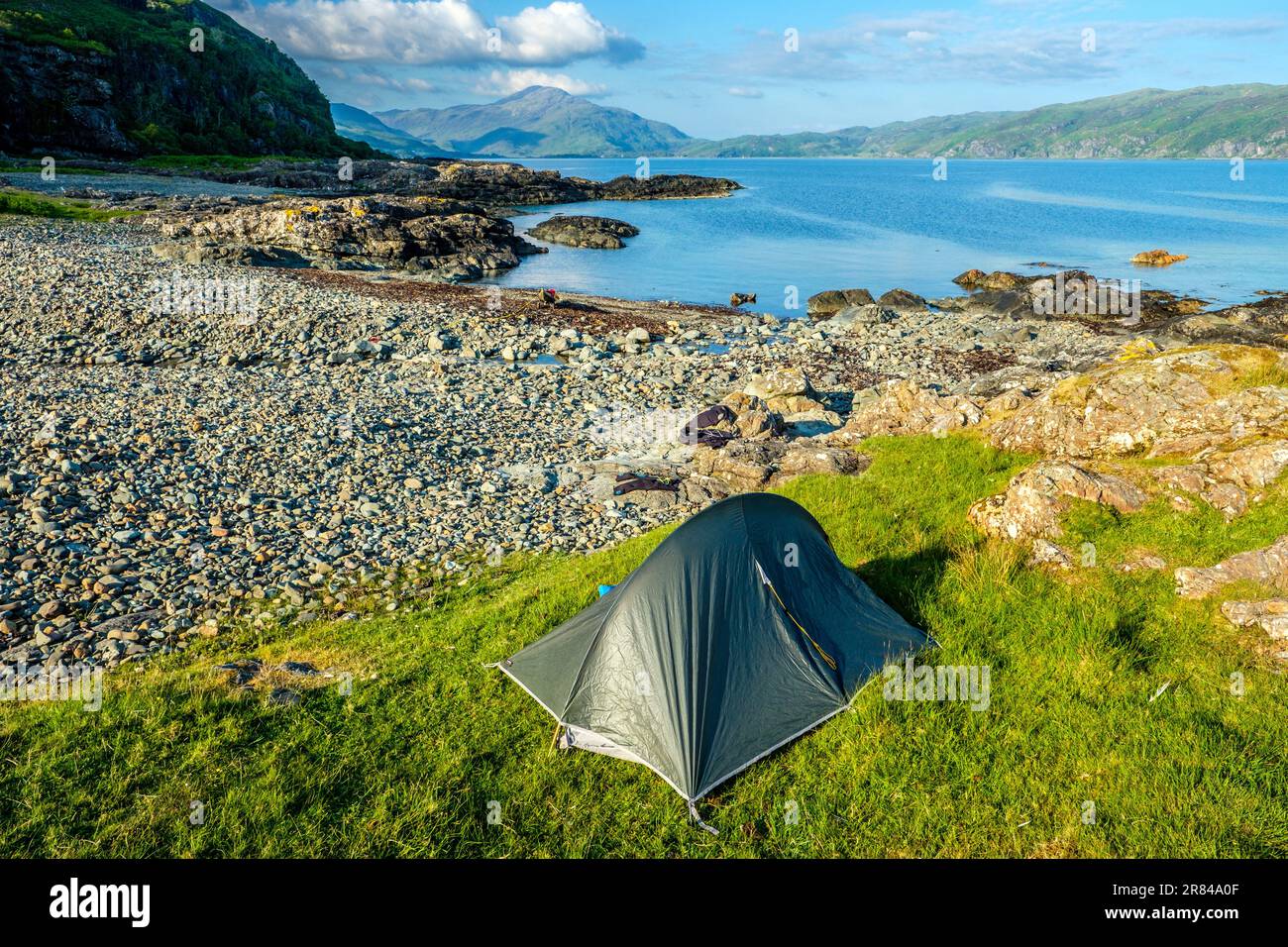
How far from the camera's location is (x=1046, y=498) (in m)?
11.0

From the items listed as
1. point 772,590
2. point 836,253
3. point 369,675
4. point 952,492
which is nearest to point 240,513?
point 369,675

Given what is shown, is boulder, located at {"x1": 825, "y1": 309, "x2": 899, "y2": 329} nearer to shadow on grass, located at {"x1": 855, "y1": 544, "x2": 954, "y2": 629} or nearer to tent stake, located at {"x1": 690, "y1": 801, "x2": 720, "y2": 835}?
shadow on grass, located at {"x1": 855, "y1": 544, "x2": 954, "y2": 629}

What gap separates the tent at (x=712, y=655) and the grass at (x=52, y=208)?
53.8 meters

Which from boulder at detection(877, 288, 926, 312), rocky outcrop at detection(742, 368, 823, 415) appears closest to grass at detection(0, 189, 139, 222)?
rocky outcrop at detection(742, 368, 823, 415)

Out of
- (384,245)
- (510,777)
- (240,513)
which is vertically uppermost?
(384,245)

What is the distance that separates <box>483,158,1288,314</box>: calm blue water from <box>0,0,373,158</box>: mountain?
5850 centimetres

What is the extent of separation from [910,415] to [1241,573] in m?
11.1

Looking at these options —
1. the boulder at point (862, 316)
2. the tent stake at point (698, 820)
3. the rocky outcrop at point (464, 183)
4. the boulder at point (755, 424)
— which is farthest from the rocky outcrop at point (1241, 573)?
the rocky outcrop at point (464, 183)

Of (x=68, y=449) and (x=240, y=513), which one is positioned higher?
(x=68, y=449)

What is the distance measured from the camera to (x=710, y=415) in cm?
2209

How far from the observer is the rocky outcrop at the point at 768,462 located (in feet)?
55.1

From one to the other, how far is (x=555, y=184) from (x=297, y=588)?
116687 millimetres

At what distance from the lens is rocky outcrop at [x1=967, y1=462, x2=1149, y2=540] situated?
10859mm

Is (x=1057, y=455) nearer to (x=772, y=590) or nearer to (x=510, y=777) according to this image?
(x=772, y=590)
